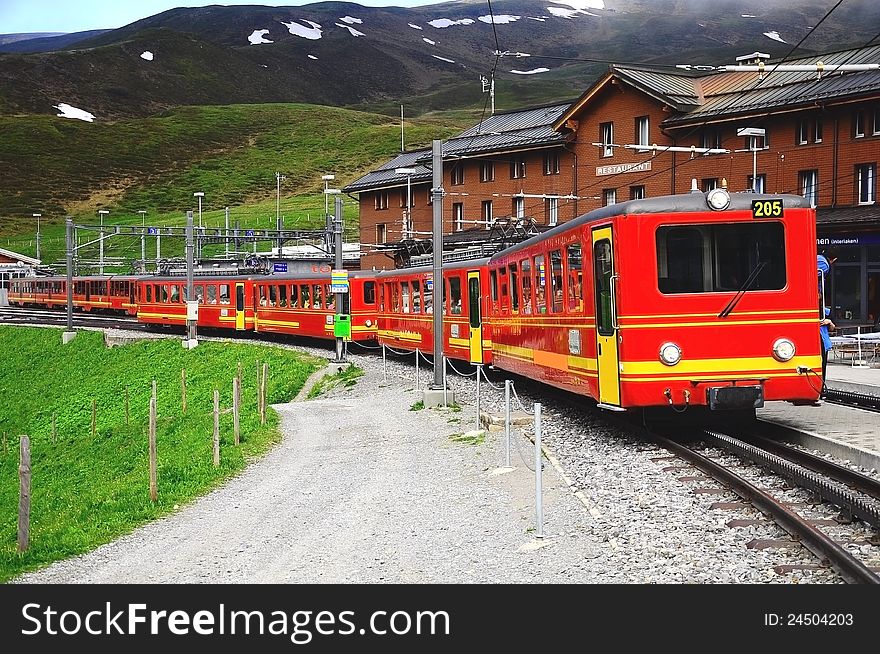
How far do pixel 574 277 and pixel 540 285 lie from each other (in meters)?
2.58

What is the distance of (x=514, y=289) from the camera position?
20.8 m

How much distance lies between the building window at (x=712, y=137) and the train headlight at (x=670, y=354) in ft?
112

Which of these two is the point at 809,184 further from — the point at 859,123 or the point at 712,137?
the point at 712,137

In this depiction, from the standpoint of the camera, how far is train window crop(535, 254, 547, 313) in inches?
704

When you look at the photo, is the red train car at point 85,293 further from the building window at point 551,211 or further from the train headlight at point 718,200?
the train headlight at point 718,200

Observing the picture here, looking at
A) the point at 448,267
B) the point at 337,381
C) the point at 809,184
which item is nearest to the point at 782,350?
the point at 448,267

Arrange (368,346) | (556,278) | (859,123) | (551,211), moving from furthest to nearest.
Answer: (551,211)
(859,123)
(368,346)
(556,278)

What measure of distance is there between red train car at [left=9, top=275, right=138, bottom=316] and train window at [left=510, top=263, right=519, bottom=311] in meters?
43.2

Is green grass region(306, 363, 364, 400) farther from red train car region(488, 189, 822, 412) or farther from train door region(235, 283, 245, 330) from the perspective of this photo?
train door region(235, 283, 245, 330)

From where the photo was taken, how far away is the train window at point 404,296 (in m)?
32.6

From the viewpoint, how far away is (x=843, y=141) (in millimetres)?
41344

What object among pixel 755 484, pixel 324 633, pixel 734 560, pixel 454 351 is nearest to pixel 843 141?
pixel 454 351

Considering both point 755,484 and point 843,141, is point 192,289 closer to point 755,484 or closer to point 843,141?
point 843,141

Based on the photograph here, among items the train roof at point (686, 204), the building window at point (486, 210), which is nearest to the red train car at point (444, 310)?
the train roof at point (686, 204)
